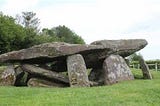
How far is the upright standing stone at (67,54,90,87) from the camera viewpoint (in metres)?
23.2

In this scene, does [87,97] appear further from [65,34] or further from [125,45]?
[65,34]

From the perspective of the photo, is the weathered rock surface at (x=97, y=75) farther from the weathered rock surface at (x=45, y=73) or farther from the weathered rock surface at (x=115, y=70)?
the weathered rock surface at (x=45, y=73)

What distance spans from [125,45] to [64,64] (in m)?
3.71

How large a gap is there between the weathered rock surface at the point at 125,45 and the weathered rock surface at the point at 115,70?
0.56 m

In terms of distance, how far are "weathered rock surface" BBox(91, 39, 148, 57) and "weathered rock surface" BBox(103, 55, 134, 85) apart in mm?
560

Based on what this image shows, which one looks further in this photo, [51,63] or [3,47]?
[3,47]

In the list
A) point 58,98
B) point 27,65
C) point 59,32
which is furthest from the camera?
point 59,32

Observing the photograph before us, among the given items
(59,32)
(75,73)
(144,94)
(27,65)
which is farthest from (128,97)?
(59,32)

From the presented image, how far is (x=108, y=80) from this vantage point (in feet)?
79.4

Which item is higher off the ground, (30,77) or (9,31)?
(9,31)

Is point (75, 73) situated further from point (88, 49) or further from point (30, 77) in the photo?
point (30, 77)

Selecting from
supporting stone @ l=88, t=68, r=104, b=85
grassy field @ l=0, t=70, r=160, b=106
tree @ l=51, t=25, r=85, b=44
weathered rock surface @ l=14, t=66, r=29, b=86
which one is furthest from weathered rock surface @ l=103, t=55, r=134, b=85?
tree @ l=51, t=25, r=85, b=44

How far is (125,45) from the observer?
26.7 metres

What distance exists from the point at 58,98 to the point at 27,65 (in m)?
8.49
